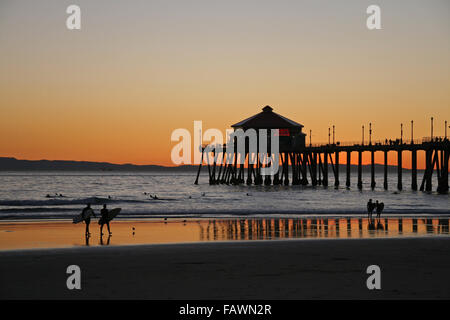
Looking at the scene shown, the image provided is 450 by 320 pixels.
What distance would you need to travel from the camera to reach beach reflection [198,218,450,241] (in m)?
22.1

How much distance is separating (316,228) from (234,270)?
1228 centimetres

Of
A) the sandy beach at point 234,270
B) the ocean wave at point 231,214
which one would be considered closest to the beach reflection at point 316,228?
the sandy beach at point 234,270

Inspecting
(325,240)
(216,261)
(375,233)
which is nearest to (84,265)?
(216,261)

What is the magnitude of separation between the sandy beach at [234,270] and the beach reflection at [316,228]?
119 inches

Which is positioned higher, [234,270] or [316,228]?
[234,270]

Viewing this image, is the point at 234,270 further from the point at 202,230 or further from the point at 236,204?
the point at 236,204

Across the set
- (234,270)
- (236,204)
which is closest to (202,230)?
(234,270)

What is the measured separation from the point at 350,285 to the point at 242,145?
77.8 metres

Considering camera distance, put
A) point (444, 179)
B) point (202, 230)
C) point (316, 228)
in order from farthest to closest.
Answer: point (444, 179)
point (316, 228)
point (202, 230)

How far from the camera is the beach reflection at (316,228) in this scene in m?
22.1

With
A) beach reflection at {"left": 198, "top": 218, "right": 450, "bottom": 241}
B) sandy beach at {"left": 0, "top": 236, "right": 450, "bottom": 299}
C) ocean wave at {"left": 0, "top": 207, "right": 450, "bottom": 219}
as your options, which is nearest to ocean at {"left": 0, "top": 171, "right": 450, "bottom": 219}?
ocean wave at {"left": 0, "top": 207, "right": 450, "bottom": 219}

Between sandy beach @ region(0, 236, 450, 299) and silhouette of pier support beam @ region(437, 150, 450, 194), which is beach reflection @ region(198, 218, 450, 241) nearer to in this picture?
sandy beach @ region(0, 236, 450, 299)

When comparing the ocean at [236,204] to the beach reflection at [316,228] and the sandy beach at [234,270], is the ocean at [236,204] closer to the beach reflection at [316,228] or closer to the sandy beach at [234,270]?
the beach reflection at [316,228]

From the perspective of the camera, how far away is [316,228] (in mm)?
25203
